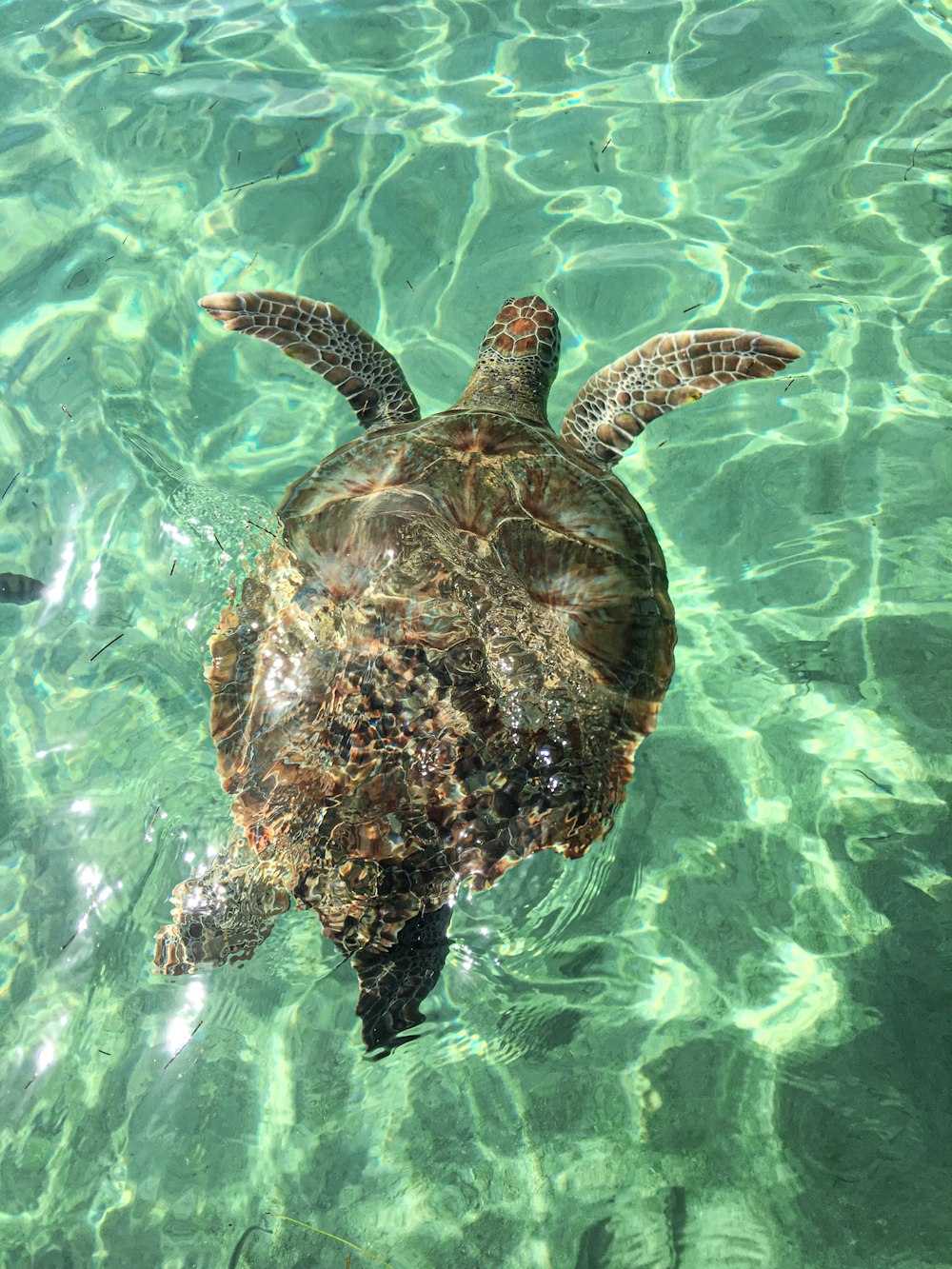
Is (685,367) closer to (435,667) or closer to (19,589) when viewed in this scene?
(435,667)

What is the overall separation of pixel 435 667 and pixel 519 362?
2322 mm

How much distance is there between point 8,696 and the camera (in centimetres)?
412

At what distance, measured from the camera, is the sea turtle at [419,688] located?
286 cm

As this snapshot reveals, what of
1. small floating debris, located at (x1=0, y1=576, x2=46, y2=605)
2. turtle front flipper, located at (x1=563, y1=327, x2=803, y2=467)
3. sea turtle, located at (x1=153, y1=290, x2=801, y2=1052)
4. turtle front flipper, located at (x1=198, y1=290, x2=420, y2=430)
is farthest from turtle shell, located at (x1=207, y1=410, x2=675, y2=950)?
small floating debris, located at (x1=0, y1=576, x2=46, y2=605)

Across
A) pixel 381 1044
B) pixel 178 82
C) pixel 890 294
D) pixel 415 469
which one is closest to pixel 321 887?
pixel 381 1044

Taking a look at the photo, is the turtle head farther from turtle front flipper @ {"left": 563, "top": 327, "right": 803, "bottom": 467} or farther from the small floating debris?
the small floating debris

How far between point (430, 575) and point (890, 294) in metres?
3.72

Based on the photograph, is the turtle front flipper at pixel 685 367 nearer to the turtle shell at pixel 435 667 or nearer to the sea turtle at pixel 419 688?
the sea turtle at pixel 419 688

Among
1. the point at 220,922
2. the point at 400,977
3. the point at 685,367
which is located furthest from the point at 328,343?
the point at 400,977

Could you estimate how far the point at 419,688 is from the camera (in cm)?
286

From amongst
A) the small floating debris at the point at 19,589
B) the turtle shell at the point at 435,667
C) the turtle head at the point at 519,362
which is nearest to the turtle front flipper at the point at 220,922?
the turtle shell at the point at 435,667

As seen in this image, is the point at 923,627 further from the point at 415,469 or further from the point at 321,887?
the point at 321,887

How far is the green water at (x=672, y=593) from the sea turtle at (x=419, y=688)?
0.40 metres

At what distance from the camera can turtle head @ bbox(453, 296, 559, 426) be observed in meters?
4.48
